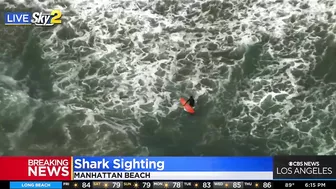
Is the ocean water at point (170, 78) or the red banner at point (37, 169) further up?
the ocean water at point (170, 78)

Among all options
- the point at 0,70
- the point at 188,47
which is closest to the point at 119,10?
the point at 188,47

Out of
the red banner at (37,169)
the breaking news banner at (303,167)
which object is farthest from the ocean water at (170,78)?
the breaking news banner at (303,167)

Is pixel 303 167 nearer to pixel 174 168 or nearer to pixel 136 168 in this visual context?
pixel 174 168

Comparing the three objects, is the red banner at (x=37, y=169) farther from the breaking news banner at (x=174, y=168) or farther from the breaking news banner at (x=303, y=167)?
the breaking news banner at (x=303, y=167)

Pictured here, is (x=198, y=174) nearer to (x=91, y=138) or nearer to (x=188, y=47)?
(x=91, y=138)

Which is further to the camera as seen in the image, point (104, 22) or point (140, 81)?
point (104, 22)

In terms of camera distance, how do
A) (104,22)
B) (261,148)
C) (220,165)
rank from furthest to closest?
(104,22) → (261,148) → (220,165)

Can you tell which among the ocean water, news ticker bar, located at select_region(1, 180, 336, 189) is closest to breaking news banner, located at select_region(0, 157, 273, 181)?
news ticker bar, located at select_region(1, 180, 336, 189)
